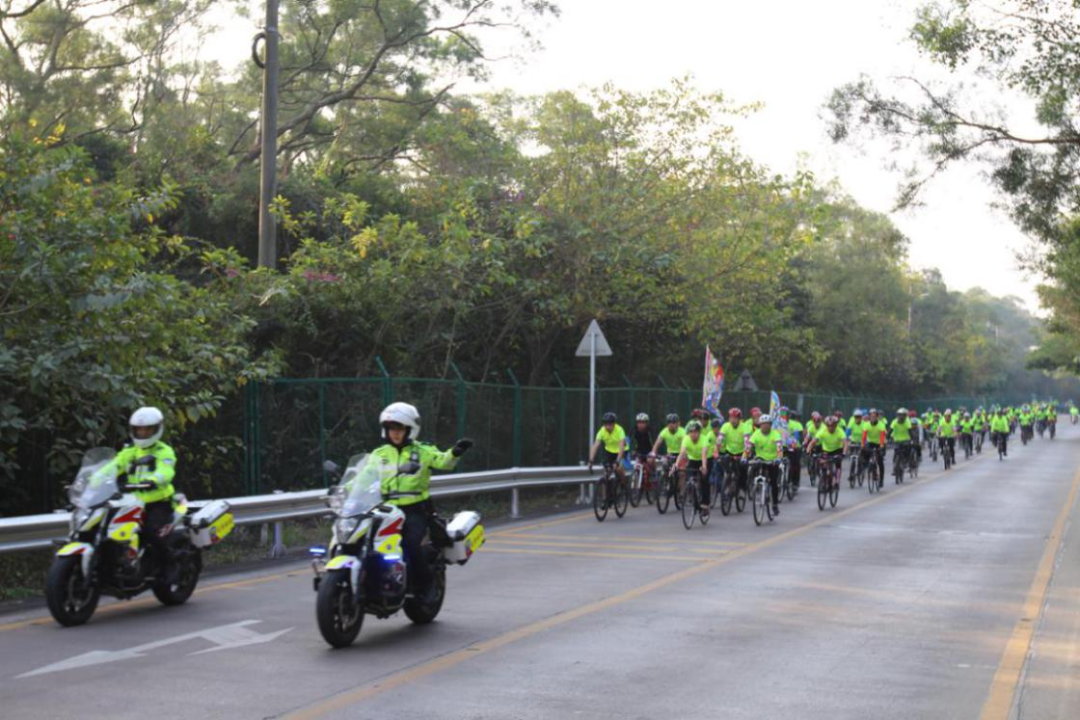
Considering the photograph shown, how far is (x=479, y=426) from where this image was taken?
2362cm

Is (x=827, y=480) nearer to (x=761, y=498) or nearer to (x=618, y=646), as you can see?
Answer: (x=761, y=498)

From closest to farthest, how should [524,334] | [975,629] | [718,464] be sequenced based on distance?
1. [975,629]
2. [718,464]
3. [524,334]

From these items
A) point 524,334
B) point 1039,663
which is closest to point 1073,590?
point 1039,663

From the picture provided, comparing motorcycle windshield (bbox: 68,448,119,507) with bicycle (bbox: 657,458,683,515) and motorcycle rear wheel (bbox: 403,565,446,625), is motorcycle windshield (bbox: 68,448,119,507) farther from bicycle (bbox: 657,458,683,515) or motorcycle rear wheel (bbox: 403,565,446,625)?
bicycle (bbox: 657,458,683,515)

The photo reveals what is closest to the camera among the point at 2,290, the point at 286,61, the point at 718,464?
the point at 2,290

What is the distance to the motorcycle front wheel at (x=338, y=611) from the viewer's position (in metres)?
8.98

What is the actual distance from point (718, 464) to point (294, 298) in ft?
24.9

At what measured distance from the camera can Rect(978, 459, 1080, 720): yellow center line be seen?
25.0ft

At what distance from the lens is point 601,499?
70.2ft

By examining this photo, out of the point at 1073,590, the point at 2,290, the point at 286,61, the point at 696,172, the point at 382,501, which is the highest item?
the point at 286,61

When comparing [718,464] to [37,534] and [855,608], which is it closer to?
[855,608]

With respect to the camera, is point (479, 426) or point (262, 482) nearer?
point (262, 482)

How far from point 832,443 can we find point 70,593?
17963 millimetres

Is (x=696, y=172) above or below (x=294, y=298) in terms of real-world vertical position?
above
